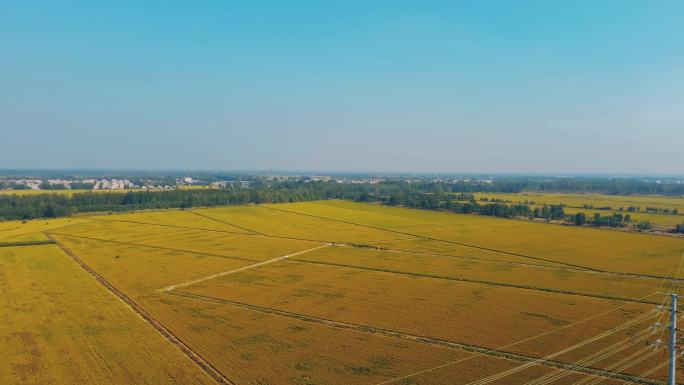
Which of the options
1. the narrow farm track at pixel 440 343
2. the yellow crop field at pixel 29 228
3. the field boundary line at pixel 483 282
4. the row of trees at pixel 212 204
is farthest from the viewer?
the row of trees at pixel 212 204

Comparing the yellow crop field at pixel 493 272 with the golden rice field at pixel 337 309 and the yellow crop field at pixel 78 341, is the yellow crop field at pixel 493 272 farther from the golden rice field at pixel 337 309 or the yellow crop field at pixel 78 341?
the yellow crop field at pixel 78 341

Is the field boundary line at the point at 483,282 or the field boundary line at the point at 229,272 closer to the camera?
the field boundary line at the point at 483,282

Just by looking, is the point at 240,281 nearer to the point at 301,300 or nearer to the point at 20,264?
the point at 301,300

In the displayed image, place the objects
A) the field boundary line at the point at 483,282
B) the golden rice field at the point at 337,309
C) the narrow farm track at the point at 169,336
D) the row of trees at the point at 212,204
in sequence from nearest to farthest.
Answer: the narrow farm track at the point at 169,336, the golden rice field at the point at 337,309, the field boundary line at the point at 483,282, the row of trees at the point at 212,204

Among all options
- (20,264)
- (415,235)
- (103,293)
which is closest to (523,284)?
(415,235)

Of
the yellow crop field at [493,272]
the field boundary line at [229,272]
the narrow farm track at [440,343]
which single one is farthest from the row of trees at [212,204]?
the narrow farm track at [440,343]

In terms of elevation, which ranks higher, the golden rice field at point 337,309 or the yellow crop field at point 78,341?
the golden rice field at point 337,309

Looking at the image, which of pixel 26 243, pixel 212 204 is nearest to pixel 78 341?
pixel 26 243
